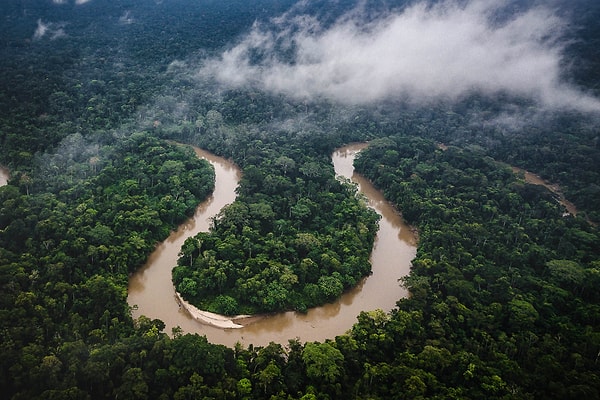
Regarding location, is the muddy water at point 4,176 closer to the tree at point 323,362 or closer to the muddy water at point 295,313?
the muddy water at point 295,313

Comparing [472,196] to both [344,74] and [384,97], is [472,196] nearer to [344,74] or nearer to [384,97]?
[384,97]

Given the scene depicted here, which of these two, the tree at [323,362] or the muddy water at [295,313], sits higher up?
the tree at [323,362]

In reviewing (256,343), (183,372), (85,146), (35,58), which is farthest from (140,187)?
(35,58)

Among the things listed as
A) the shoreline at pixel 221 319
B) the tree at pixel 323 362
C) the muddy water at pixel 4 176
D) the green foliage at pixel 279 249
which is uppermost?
the tree at pixel 323 362

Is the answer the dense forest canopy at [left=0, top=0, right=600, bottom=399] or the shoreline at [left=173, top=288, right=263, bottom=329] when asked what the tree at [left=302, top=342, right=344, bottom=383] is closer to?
the dense forest canopy at [left=0, top=0, right=600, bottom=399]

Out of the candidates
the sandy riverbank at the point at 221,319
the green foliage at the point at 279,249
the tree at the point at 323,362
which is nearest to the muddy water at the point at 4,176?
the green foliage at the point at 279,249

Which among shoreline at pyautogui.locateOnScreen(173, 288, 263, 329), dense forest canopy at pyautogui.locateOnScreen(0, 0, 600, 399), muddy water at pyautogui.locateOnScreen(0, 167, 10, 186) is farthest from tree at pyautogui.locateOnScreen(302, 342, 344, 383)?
muddy water at pyautogui.locateOnScreen(0, 167, 10, 186)
